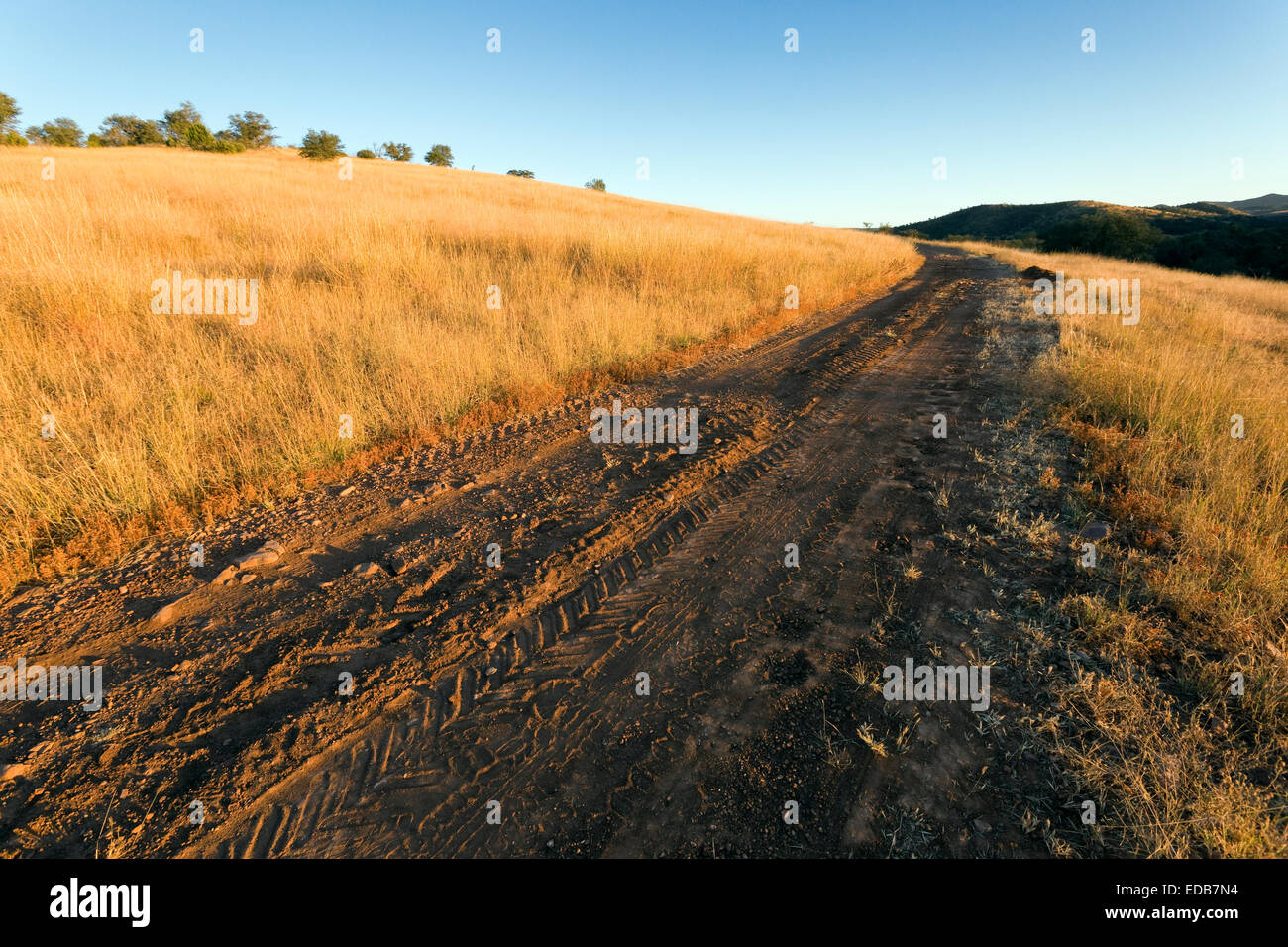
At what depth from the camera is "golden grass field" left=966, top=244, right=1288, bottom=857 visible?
5.74 ft

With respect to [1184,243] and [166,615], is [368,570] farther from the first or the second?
[1184,243]

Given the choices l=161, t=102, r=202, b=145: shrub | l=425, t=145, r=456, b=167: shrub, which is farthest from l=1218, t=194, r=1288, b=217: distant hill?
l=161, t=102, r=202, b=145: shrub

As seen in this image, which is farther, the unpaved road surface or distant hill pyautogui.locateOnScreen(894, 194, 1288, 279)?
distant hill pyautogui.locateOnScreen(894, 194, 1288, 279)

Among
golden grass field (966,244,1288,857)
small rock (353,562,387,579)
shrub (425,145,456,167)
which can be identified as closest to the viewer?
golden grass field (966,244,1288,857)

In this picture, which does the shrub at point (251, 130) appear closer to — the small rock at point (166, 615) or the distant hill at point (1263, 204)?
the small rock at point (166, 615)

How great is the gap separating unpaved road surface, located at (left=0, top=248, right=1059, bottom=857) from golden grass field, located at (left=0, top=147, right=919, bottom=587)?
73 cm

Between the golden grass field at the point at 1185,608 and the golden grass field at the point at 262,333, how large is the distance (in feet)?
15.9

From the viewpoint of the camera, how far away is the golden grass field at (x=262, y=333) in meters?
3.48

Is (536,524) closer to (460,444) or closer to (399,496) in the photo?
(399,496)

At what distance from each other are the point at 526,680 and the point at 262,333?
541cm

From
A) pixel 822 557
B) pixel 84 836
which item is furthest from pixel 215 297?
pixel 822 557

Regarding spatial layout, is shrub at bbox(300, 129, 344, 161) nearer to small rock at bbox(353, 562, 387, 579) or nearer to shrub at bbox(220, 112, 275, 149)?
shrub at bbox(220, 112, 275, 149)

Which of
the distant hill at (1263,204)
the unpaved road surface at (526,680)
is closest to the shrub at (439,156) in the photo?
the unpaved road surface at (526,680)

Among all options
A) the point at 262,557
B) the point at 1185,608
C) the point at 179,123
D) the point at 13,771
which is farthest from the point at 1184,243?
the point at 179,123
